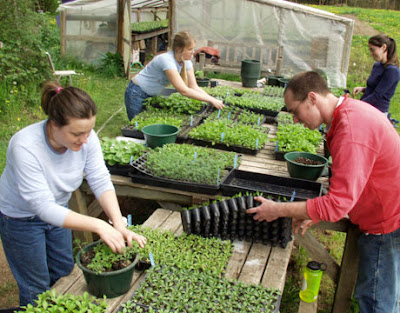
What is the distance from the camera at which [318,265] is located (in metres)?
3.14

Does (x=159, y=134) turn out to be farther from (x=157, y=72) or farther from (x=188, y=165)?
(x=157, y=72)

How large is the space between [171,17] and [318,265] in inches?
317

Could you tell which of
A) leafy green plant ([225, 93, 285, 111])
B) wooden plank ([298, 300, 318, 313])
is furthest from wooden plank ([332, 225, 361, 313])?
leafy green plant ([225, 93, 285, 111])

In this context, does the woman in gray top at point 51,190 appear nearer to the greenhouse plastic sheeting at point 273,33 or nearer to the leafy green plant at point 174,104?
the leafy green plant at point 174,104

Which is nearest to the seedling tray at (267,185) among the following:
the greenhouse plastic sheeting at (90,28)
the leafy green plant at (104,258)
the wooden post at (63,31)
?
the leafy green plant at (104,258)

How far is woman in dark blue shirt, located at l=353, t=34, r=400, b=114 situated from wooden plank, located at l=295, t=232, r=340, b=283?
2435 millimetres

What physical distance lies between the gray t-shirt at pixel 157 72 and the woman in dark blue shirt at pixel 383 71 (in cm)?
221

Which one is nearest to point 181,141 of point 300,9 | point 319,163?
point 319,163

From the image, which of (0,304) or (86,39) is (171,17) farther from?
(0,304)

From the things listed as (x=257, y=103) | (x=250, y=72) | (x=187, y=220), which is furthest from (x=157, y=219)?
(x=250, y=72)

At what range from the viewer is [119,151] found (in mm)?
3412

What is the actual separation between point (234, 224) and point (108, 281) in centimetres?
93

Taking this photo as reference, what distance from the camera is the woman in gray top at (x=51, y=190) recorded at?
1.95m

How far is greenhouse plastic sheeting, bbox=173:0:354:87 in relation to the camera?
9.14 metres
